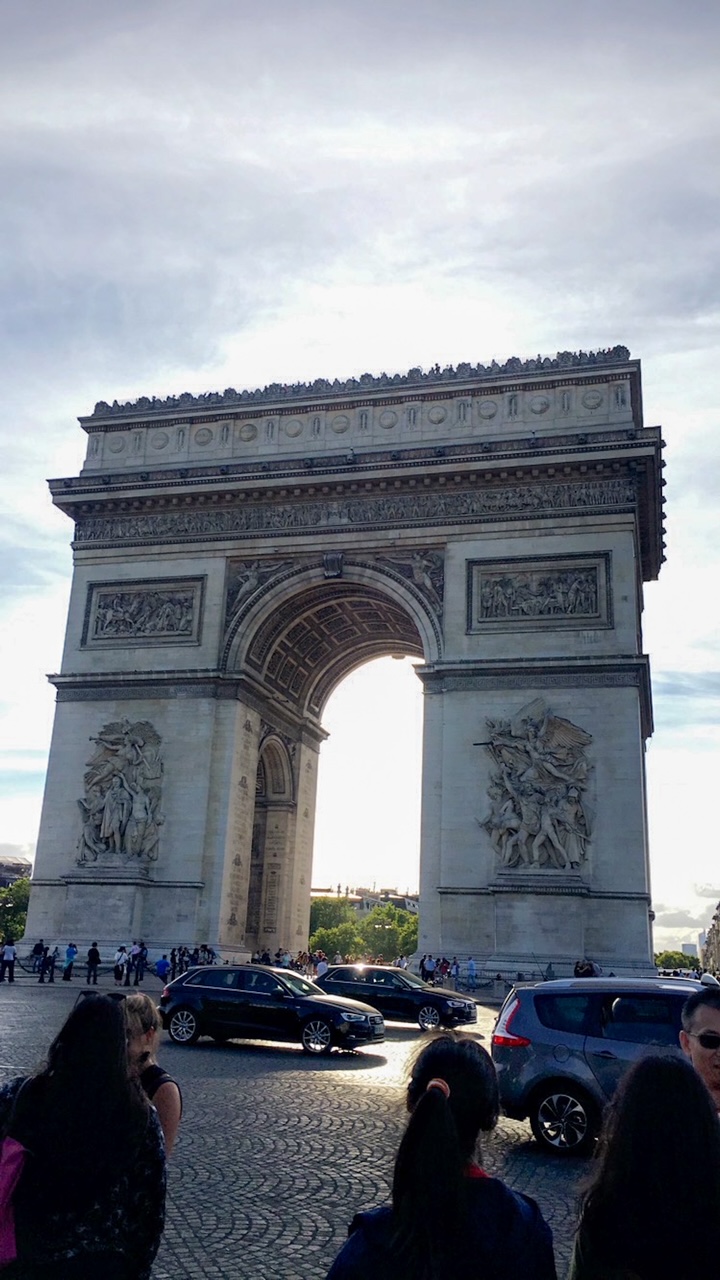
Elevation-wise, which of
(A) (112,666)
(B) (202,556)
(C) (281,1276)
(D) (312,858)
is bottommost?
(C) (281,1276)

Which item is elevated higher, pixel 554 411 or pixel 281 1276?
pixel 554 411

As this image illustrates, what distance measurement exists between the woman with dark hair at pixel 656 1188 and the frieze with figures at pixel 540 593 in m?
27.7

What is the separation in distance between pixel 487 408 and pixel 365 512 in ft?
15.5

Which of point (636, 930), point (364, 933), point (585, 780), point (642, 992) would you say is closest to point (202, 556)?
point (585, 780)

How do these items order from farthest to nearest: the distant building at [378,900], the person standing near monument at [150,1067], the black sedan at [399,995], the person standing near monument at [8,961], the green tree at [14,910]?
the distant building at [378,900]
the green tree at [14,910]
the person standing near monument at [8,961]
the black sedan at [399,995]
the person standing near monument at [150,1067]

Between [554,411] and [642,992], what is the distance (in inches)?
948

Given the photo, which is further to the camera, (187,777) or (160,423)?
(160,423)

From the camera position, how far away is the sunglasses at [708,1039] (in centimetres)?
383

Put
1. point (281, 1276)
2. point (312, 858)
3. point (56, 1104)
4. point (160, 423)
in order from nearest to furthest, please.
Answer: point (56, 1104) < point (281, 1276) < point (160, 423) < point (312, 858)

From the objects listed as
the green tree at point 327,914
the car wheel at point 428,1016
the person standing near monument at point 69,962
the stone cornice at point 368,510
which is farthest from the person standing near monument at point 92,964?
the green tree at point 327,914

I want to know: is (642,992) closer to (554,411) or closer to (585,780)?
(585,780)

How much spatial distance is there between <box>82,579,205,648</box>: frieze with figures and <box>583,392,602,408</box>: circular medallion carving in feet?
41.3

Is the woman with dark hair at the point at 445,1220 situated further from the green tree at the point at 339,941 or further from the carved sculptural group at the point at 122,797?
the green tree at the point at 339,941

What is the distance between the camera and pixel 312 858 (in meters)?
38.8
